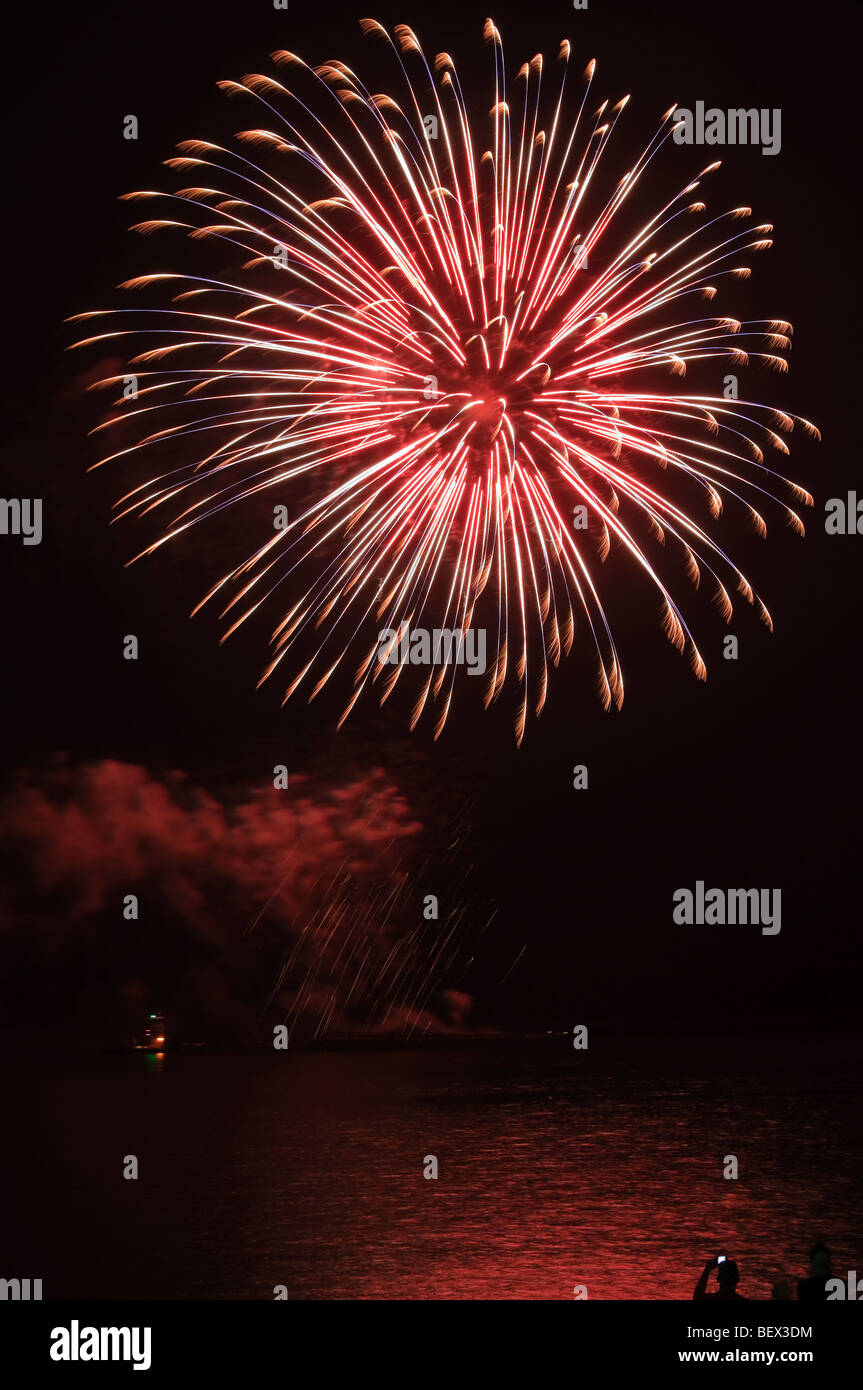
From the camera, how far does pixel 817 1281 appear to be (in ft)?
42.2

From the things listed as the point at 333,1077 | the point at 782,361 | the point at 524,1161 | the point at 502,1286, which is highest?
the point at 782,361

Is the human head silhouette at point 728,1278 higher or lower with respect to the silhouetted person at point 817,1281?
lower

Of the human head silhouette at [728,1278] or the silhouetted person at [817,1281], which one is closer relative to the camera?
the silhouetted person at [817,1281]

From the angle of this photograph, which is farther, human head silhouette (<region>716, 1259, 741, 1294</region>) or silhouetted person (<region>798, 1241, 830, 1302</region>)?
human head silhouette (<region>716, 1259, 741, 1294</region>)

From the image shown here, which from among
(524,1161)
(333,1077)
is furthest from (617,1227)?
(333,1077)

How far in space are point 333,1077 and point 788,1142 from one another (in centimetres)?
10053

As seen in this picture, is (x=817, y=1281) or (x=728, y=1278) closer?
(x=817, y=1281)

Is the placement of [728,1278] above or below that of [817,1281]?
below

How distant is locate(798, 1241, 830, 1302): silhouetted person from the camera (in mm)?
12750

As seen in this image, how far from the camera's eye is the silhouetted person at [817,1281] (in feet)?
41.8

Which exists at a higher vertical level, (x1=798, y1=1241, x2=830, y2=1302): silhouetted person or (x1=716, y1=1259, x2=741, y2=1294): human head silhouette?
(x1=798, y1=1241, x2=830, y2=1302): silhouetted person

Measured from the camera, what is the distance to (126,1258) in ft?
164
